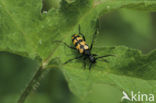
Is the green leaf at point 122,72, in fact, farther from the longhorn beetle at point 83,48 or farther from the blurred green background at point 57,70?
the blurred green background at point 57,70

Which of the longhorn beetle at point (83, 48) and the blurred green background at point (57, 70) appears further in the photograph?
the blurred green background at point (57, 70)

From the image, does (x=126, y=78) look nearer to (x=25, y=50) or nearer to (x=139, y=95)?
(x=139, y=95)

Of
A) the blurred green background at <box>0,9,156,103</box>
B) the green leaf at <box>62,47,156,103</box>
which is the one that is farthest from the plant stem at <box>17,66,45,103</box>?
the blurred green background at <box>0,9,156,103</box>

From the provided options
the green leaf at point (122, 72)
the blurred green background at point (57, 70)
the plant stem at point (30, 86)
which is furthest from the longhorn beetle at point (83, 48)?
the blurred green background at point (57, 70)

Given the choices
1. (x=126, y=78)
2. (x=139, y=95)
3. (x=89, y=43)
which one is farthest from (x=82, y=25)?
(x=139, y=95)

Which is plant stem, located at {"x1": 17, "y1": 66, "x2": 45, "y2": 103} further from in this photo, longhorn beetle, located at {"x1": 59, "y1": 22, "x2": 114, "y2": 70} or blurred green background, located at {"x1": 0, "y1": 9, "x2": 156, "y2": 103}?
blurred green background, located at {"x1": 0, "y1": 9, "x2": 156, "y2": 103}

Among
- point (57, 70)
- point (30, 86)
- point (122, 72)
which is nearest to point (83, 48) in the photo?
point (122, 72)

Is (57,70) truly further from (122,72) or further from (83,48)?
(122,72)

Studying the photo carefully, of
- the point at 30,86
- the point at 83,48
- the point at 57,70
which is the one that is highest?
the point at 83,48
